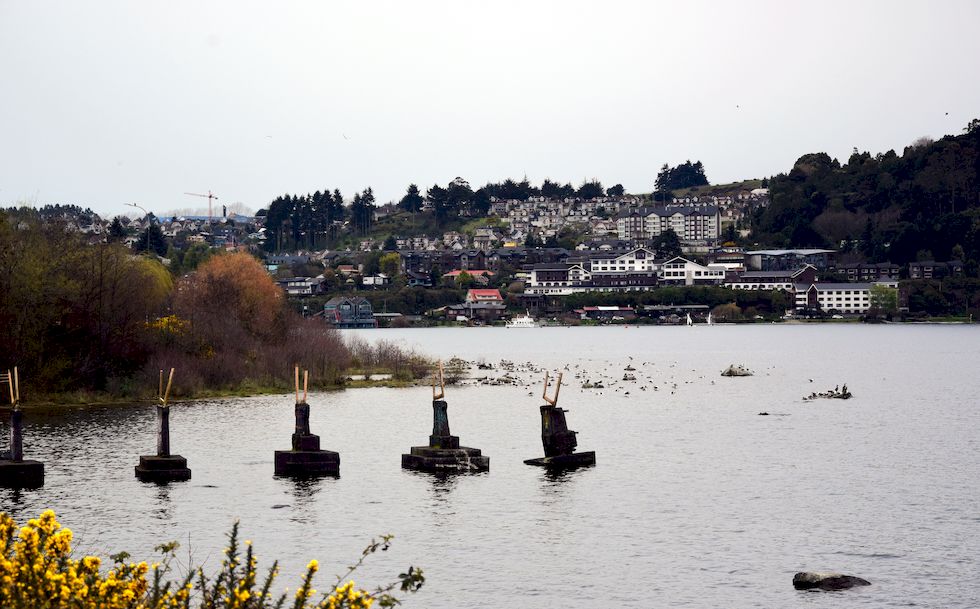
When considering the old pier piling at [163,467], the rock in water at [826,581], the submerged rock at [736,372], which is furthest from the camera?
the submerged rock at [736,372]

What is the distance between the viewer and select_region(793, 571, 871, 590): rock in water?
26.2 metres

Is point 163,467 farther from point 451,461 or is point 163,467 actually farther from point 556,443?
point 556,443

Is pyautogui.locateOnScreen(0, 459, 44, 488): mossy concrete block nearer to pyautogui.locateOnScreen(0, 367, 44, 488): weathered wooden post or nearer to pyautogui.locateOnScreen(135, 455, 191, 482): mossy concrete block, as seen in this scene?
pyautogui.locateOnScreen(0, 367, 44, 488): weathered wooden post

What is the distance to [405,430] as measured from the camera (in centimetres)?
5706

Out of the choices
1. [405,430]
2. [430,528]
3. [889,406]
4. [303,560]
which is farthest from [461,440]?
[889,406]

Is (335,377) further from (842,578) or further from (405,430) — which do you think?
(842,578)

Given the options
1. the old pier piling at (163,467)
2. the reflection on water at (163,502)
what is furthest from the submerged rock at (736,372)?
the reflection on water at (163,502)

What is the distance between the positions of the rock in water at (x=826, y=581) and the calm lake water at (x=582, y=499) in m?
0.32

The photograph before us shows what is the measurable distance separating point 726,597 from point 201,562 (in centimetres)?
1232

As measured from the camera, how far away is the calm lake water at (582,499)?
27.7 m

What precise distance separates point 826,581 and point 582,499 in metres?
12.4

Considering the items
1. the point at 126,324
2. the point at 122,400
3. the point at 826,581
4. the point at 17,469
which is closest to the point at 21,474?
the point at 17,469

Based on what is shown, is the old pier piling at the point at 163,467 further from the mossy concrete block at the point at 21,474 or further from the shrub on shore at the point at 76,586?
the shrub on shore at the point at 76,586

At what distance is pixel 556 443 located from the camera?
1702 inches
